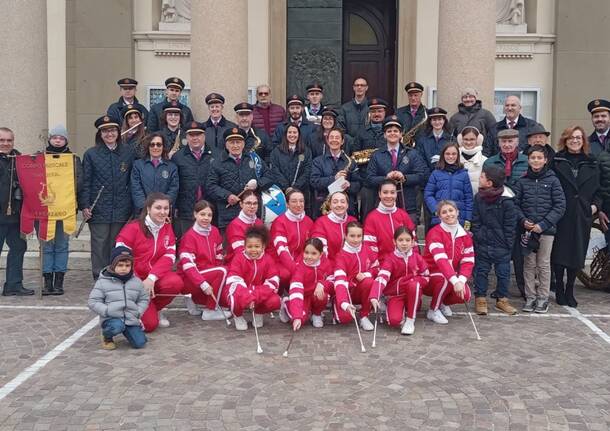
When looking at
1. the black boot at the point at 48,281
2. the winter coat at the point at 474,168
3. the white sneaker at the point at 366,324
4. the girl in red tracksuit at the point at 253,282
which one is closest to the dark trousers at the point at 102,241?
the black boot at the point at 48,281

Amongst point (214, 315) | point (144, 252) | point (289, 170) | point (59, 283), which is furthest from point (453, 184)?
point (59, 283)

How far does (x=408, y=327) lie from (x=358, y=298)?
23.5 inches

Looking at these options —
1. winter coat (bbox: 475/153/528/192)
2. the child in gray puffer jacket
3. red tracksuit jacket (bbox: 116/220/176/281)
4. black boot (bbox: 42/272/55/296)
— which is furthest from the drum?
black boot (bbox: 42/272/55/296)

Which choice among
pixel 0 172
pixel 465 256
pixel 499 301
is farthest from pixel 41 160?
pixel 499 301

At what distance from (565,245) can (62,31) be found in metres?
9.68

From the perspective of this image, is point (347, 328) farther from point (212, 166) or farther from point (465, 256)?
point (212, 166)

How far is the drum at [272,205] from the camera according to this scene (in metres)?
8.23

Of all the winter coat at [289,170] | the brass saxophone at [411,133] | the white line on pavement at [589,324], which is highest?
the brass saxophone at [411,133]

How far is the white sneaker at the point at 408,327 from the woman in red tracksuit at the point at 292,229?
4.23ft

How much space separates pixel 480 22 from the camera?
32.4 ft

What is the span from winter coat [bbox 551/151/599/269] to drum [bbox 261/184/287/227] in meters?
2.98

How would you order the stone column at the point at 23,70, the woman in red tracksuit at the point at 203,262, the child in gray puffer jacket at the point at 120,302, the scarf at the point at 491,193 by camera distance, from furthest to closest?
the stone column at the point at 23,70 → the scarf at the point at 491,193 → the woman in red tracksuit at the point at 203,262 → the child in gray puffer jacket at the point at 120,302

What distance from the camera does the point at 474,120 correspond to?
931 cm

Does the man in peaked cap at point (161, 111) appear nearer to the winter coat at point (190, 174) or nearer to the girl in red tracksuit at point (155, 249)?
the winter coat at point (190, 174)
